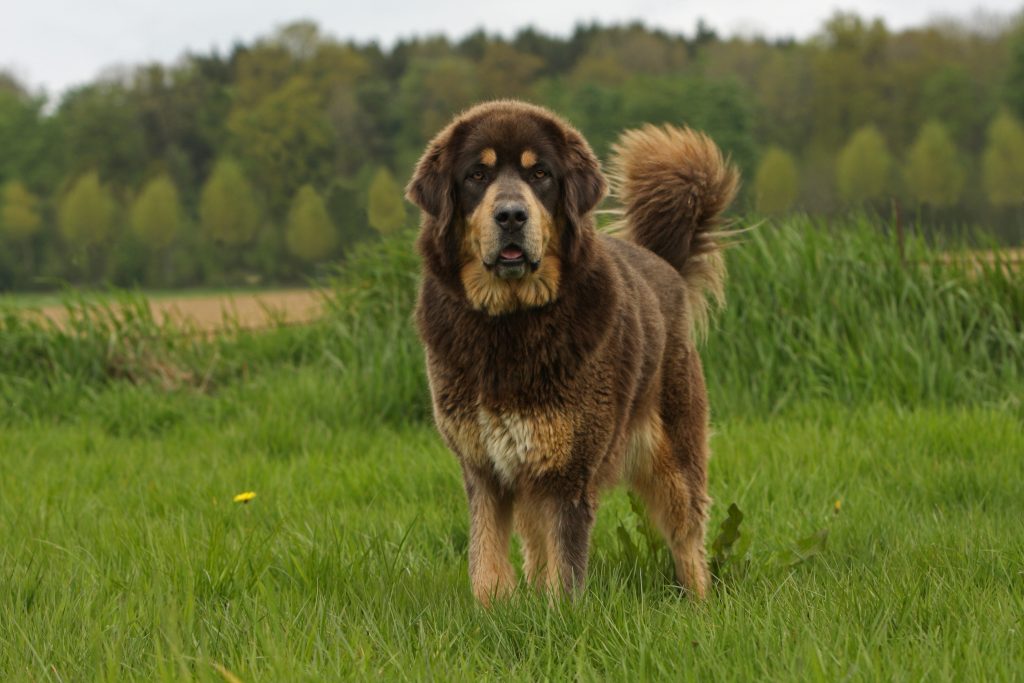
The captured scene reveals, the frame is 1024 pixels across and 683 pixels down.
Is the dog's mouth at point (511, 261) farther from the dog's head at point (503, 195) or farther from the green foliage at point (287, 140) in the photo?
the green foliage at point (287, 140)

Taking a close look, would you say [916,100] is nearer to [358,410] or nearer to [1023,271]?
[1023,271]

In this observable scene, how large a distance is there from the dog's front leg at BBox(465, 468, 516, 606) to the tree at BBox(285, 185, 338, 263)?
656 centimetres

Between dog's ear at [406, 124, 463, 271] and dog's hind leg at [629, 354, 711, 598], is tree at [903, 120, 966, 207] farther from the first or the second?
dog's ear at [406, 124, 463, 271]

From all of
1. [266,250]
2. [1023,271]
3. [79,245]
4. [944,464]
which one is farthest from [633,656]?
[266,250]

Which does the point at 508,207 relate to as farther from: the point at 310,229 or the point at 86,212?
A: the point at 86,212

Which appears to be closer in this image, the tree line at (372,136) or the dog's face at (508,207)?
the dog's face at (508,207)

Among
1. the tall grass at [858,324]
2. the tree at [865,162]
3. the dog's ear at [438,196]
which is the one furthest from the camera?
the tree at [865,162]

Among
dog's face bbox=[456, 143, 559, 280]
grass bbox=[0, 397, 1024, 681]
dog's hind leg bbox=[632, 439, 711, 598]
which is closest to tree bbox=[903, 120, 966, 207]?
grass bbox=[0, 397, 1024, 681]

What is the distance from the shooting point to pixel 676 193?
4.91 m

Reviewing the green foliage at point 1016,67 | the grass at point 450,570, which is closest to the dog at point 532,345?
the grass at point 450,570

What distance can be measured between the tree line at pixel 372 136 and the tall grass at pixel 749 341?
64cm

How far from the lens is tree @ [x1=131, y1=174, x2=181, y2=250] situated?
14.9m

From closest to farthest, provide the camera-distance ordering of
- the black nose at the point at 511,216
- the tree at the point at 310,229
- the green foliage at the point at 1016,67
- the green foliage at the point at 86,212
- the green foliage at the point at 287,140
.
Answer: the black nose at the point at 511,216 → the tree at the point at 310,229 → the green foliage at the point at 86,212 → the green foliage at the point at 287,140 → the green foliage at the point at 1016,67

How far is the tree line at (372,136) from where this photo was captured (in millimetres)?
10594
